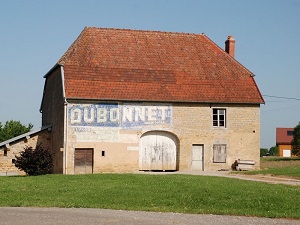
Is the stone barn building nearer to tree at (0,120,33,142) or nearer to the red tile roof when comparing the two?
the red tile roof

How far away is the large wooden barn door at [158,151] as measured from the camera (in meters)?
40.3

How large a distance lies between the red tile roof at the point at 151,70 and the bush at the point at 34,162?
423cm

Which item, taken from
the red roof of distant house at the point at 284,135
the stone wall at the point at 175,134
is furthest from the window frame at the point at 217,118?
the red roof of distant house at the point at 284,135

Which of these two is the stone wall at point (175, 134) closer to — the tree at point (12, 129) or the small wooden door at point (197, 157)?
the small wooden door at point (197, 157)

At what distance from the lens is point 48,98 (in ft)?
149

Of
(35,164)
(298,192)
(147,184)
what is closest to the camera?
(298,192)

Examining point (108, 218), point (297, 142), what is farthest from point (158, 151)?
point (297, 142)

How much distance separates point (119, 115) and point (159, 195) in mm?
16314

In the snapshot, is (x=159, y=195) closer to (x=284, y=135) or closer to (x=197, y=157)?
(x=197, y=157)

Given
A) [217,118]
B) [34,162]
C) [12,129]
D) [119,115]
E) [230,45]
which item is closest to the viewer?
[34,162]

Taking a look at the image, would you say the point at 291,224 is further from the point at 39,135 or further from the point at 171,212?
the point at 39,135

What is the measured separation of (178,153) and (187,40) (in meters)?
9.49

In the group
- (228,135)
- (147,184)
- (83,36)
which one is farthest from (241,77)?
(147,184)

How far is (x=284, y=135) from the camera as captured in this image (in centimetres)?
10812
